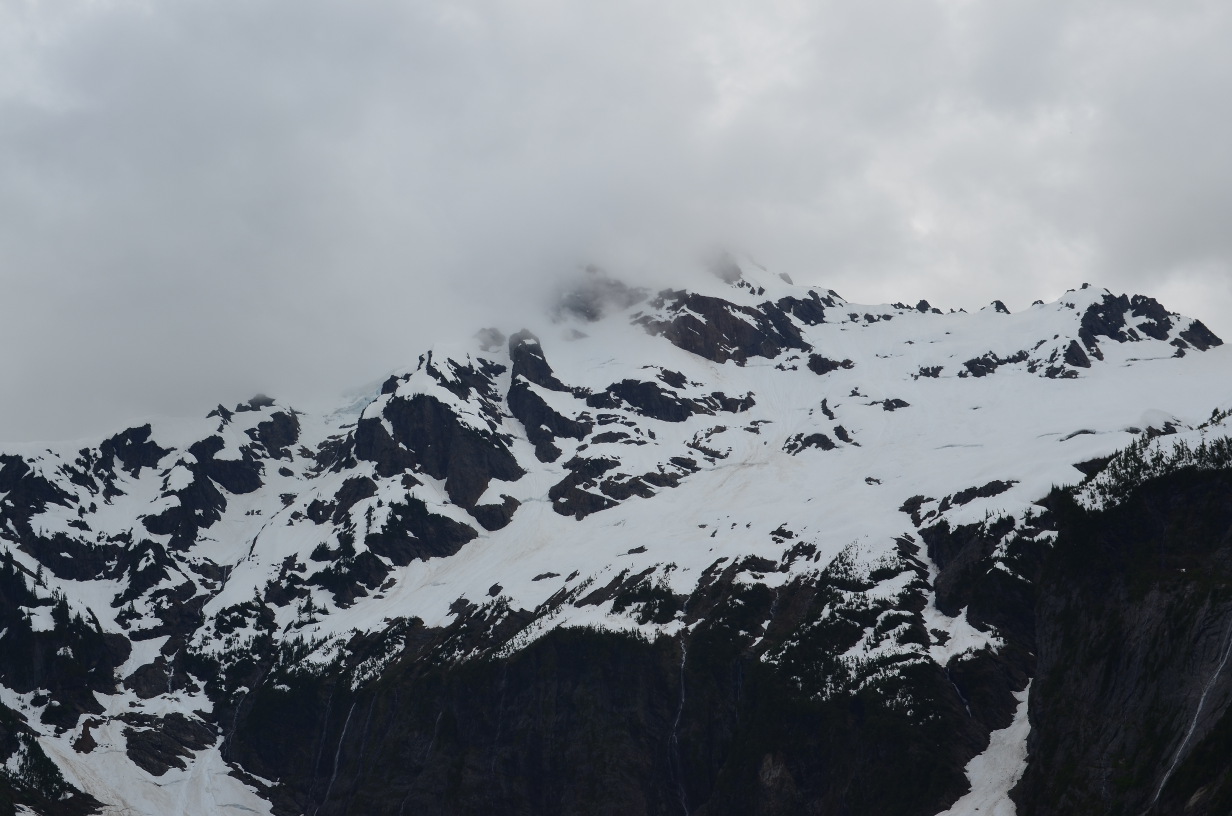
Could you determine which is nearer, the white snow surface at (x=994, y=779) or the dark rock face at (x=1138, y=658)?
the dark rock face at (x=1138, y=658)

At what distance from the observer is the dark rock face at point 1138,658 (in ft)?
475

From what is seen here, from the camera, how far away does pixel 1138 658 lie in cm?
16512

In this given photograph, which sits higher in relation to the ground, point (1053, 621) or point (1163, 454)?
point (1163, 454)

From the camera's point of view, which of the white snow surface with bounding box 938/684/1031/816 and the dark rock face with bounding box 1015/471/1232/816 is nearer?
the dark rock face with bounding box 1015/471/1232/816

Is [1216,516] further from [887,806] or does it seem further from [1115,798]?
[887,806]

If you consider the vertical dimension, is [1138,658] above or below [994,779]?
above

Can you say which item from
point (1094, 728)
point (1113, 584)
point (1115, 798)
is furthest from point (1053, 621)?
point (1115, 798)

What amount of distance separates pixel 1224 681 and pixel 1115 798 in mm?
20280

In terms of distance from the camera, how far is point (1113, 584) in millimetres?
179375

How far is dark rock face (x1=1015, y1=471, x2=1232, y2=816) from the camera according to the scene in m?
145

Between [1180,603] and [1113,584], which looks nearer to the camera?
[1180,603]

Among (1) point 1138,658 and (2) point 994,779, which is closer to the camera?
(1) point 1138,658

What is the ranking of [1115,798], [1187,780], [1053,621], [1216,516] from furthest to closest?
[1053,621]
[1216,516]
[1115,798]
[1187,780]

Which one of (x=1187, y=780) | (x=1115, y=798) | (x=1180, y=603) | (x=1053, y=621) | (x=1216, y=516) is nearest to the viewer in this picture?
(x=1187, y=780)
